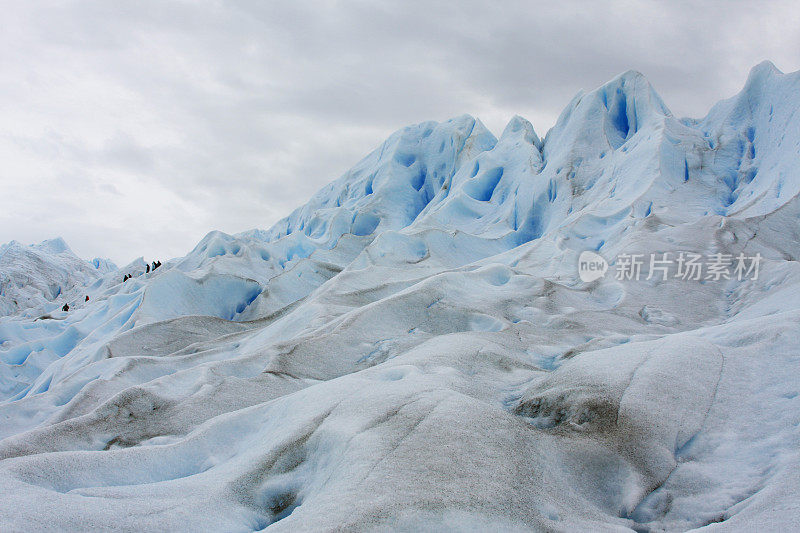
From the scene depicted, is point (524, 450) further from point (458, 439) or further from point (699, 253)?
point (699, 253)

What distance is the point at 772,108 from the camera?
1429cm

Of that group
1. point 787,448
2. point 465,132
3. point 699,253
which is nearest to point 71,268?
point 465,132

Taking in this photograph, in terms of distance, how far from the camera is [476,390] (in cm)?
434

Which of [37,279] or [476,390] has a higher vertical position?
[476,390]

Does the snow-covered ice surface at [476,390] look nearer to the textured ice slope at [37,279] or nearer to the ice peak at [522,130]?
the ice peak at [522,130]

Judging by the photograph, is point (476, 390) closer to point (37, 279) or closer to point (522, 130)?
point (522, 130)

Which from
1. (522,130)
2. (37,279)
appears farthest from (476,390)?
(37,279)

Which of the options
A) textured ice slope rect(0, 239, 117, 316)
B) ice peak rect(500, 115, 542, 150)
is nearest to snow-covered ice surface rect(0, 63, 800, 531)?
ice peak rect(500, 115, 542, 150)

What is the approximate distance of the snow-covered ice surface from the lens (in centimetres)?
265

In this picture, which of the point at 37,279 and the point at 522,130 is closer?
the point at 522,130

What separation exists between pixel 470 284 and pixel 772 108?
11.7 m

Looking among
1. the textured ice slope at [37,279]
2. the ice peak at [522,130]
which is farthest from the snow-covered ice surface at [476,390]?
the textured ice slope at [37,279]

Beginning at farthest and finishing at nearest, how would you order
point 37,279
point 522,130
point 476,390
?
point 37,279
point 522,130
point 476,390

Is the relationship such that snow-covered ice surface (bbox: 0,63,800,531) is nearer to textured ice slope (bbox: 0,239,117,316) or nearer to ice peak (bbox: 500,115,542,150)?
ice peak (bbox: 500,115,542,150)
